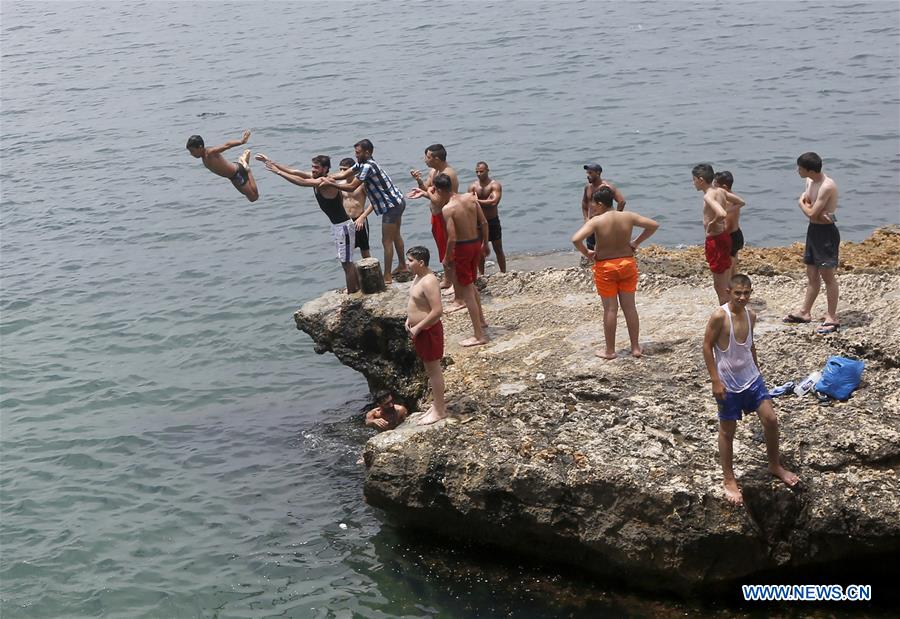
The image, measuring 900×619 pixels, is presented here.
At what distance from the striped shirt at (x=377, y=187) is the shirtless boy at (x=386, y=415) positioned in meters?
2.67

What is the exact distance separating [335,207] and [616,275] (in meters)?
4.90

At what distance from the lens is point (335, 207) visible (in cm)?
1414

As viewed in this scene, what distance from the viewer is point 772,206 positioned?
20969mm

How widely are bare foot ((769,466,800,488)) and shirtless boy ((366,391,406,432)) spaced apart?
5.10 meters

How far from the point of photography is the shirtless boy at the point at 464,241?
1189 cm

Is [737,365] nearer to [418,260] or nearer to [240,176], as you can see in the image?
[418,260]

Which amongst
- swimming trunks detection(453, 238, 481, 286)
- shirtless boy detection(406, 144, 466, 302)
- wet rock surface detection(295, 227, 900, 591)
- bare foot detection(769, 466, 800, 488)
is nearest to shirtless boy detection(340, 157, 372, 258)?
shirtless boy detection(406, 144, 466, 302)

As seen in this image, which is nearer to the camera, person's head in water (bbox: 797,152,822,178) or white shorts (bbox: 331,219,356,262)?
person's head in water (bbox: 797,152,822,178)

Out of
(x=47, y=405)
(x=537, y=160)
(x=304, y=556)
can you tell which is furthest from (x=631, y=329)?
(x=537, y=160)

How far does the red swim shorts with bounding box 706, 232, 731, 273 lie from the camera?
38.0 ft

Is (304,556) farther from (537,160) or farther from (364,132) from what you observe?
(364,132)

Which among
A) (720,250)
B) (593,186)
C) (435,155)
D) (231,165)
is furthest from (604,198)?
(231,165)

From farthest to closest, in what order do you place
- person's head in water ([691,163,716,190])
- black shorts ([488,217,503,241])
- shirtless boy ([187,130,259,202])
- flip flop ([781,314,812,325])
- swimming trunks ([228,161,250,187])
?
1. swimming trunks ([228,161,250,187])
2. black shorts ([488,217,503,241])
3. shirtless boy ([187,130,259,202])
4. person's head in water ([691,163,716,190])
5. flip flop ([781,314,812,325])

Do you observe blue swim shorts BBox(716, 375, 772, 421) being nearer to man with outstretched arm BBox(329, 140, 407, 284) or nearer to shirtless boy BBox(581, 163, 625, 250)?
shirtless boy BBox(581, 163, 625, 250)
